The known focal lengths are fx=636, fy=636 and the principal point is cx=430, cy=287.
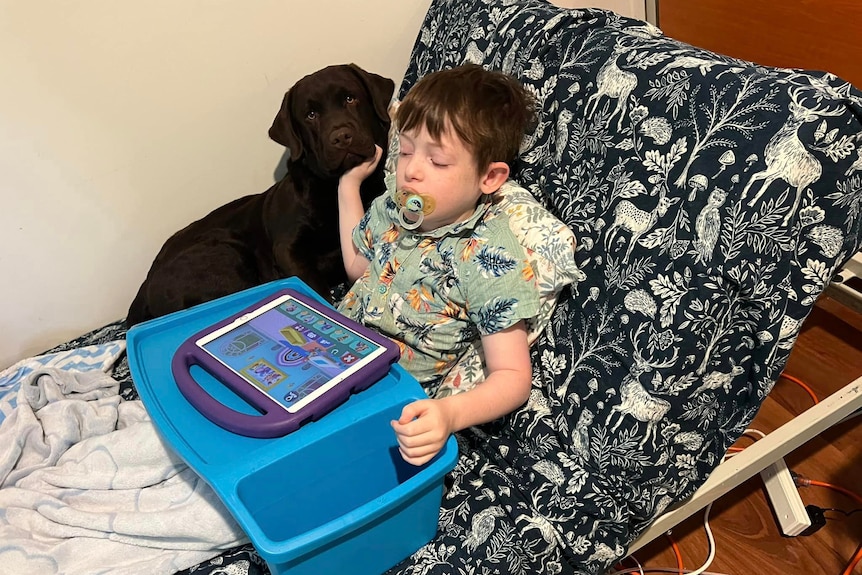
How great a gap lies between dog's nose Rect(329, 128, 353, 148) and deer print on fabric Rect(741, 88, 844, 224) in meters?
0.76

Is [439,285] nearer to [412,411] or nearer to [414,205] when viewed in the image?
[414,205]

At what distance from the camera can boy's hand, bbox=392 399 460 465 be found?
2.69 feet

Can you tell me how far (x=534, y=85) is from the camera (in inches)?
46.6

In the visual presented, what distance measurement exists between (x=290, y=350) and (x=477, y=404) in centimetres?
32

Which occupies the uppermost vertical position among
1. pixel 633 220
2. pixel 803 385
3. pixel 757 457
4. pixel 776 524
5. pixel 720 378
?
pixel 633 220

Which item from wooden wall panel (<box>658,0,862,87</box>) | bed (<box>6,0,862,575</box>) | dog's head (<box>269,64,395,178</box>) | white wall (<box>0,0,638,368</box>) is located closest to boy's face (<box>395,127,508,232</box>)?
bed (<box>6,0,862,575</box>)

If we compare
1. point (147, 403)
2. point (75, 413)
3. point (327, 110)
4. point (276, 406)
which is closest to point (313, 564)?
point (276, 406)

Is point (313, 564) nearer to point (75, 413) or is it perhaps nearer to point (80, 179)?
point (75, 413)

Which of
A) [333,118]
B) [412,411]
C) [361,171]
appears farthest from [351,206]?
[412,411]

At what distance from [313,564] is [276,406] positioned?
0.22 m

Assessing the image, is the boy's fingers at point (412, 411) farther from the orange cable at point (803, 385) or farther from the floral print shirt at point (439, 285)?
the orange cable at point (803, 385)

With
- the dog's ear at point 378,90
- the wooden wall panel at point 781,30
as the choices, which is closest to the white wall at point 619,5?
the wooden wall panel at point 781,30

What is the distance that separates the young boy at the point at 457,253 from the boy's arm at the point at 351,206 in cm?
17

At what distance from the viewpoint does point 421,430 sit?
0.82 meters
